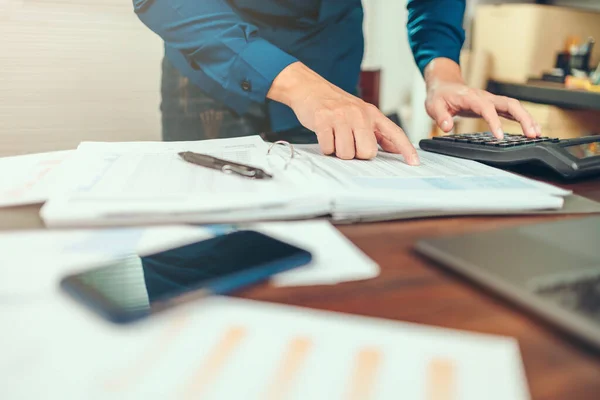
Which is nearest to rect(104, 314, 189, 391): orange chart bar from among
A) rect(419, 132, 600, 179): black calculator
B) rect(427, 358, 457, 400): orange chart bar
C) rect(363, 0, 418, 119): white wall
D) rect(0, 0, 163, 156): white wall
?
rect(427, 358, 457, 400): orange chart bar

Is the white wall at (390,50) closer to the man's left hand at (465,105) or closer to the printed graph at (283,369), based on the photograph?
the man's left hand at (465,105)

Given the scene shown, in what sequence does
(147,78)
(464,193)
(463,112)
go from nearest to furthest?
(464,193)
(463,112)
(147,78)

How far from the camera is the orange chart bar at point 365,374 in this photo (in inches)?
8.0

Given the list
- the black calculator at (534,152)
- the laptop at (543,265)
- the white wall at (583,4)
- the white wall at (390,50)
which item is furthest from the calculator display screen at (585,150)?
the white wall at (583,4)

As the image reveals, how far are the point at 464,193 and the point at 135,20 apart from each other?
139 cm

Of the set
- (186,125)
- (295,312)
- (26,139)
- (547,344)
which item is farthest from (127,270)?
(26,139)

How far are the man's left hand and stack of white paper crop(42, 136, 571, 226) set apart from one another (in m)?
0.19

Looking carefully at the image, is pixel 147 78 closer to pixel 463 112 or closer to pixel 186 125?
pixel 186 125

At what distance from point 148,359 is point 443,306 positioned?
0.16 metres

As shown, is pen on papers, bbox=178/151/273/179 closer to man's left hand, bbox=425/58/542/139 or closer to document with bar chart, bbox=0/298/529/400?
document with bar chart, bbox=0/298/529/400

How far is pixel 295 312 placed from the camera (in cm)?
27

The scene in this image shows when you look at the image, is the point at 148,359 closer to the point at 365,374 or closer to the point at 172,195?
the point at 365,374

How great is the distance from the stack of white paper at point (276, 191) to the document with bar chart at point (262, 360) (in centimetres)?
16

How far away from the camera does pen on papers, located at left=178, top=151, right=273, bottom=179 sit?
493mm
